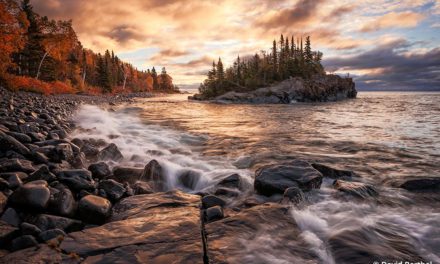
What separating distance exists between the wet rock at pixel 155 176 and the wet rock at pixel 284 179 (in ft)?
7.05

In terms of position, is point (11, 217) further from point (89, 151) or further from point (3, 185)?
point (89, 151)

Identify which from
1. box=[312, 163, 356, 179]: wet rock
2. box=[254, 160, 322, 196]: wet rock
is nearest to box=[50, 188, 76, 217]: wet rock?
box=[254, 160, 322, 196]: wet rock

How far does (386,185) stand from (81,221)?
6.60 metres

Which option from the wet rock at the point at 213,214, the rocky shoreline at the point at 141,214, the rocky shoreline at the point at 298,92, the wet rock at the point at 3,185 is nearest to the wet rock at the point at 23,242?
the rocky shoreline at the point at 141,214

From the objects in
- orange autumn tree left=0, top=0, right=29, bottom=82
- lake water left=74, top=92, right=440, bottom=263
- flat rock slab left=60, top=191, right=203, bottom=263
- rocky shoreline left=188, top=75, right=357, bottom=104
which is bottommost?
lake water left=74, top=92, right=440, bottom=263

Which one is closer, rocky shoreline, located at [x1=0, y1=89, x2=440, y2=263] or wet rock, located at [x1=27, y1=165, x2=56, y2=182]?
rocky shoreline, located at [x1=0, y1=89, x2=440, y2=263]

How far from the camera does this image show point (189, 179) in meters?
6.86

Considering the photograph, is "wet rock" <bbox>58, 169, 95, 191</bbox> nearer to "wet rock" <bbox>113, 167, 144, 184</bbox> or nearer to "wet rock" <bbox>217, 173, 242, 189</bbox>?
"wet rock" <bbox>113, 167, 144, 184</bbox>

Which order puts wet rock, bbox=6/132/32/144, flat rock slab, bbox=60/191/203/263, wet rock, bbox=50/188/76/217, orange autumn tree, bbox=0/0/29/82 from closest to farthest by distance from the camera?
flat rock slab, bbox=60/191/203/263
wet rock, bbox=50/188/76/217
wet rock, bbox=6/132/32/144
orange autumn tree, bbox=0/0/29/82

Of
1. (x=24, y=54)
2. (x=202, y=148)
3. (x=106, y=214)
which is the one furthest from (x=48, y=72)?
(x=106, y=214)

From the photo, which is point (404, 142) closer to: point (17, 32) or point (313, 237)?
point (313, 237)

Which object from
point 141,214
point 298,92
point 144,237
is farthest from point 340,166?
point 298,92

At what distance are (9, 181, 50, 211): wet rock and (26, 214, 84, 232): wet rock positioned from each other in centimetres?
20

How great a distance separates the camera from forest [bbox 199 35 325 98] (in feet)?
275
